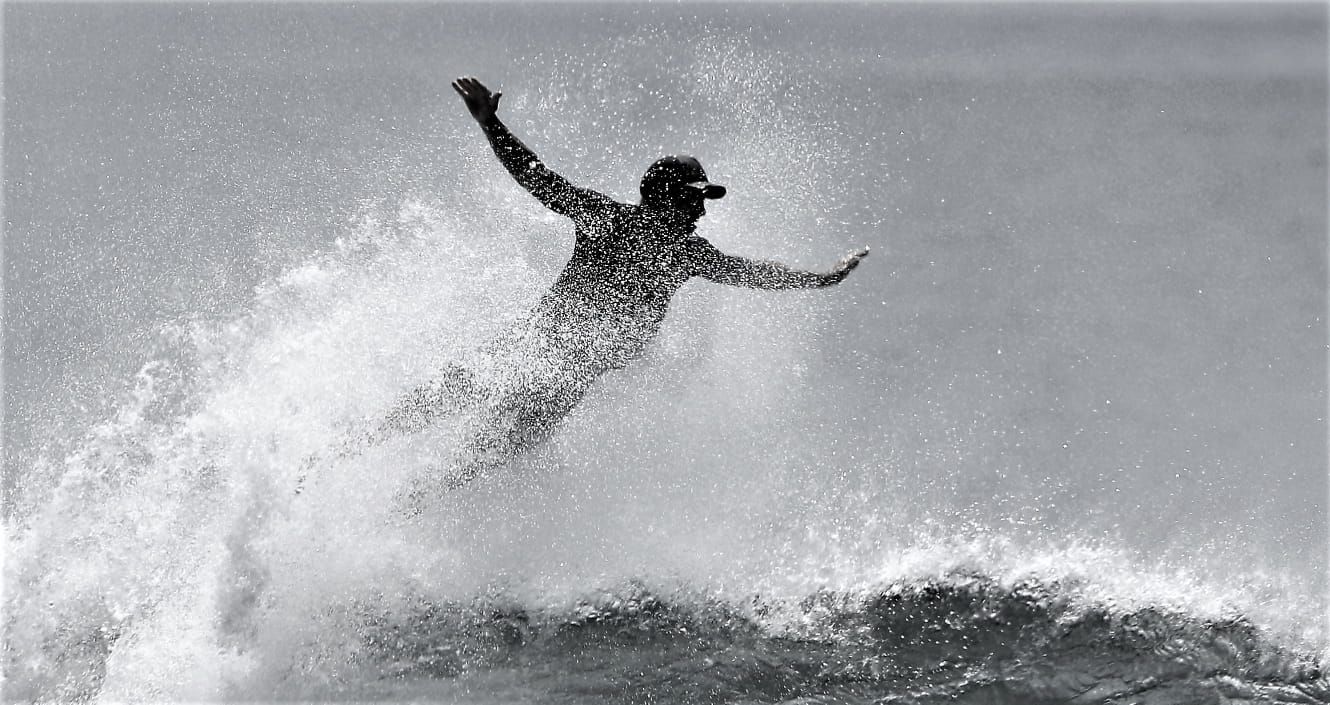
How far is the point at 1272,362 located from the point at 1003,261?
164 centimetres

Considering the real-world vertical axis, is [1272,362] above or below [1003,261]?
below

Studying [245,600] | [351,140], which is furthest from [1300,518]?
[351,140]

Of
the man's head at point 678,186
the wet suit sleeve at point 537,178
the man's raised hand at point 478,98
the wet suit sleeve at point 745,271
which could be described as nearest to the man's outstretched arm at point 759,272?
the wet suit sleeve at point 745,271

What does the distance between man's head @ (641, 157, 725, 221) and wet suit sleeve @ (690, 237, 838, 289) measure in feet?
0.62

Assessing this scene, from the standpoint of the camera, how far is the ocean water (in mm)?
4680

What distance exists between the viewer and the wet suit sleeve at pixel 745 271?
4980 mm

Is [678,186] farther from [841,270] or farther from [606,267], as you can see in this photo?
[841,270]

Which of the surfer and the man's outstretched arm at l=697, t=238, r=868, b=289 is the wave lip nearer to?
the surfer

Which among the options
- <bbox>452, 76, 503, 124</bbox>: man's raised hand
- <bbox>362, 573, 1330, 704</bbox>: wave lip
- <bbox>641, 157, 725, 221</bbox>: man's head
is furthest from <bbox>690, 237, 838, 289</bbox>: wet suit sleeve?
<bbox>362, 573, 1330, 704</bbox>: wave lip

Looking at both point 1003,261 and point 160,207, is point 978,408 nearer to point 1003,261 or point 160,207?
point 1003,261

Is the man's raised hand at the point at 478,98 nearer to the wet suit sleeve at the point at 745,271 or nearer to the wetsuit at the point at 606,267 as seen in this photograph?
the wetsuit at the point at 606,267

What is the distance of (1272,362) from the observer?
22.5 feet

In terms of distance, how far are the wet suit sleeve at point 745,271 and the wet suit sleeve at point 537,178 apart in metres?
0.46

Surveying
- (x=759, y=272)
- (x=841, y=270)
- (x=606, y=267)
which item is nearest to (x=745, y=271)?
(x=759, y=272)
